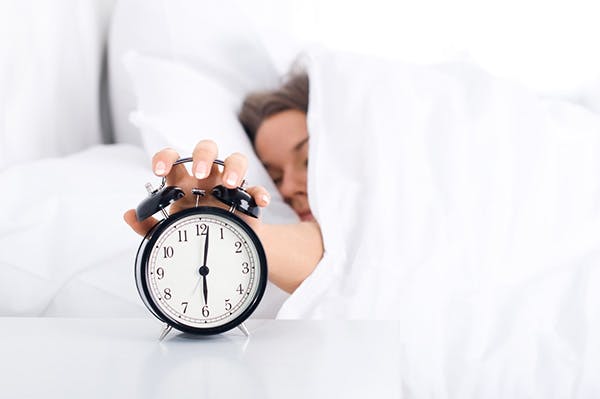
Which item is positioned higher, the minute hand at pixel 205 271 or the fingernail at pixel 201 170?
the fingernail at pixel 201 170

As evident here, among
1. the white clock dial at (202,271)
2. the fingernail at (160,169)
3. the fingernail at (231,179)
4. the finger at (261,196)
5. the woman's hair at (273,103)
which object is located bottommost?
the woman's hair at (273,103)

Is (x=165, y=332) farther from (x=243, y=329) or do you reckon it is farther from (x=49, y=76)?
(x=49, y=76)

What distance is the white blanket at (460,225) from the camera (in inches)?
48.0

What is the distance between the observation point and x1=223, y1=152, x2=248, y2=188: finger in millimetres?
917

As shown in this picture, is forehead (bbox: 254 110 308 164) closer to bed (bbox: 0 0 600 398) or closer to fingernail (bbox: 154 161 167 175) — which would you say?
bed (bbox: 0 0 600 398)

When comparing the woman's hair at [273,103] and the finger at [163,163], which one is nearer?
the finger at [163,163]

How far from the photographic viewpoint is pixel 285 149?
1.79 meters

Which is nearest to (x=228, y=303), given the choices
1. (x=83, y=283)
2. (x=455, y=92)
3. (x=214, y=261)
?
(x=214, y=261)

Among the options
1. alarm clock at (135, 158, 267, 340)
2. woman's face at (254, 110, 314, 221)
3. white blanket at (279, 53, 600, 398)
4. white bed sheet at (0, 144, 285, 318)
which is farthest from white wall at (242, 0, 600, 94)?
alarm clock at (135, 158, 267, 340)

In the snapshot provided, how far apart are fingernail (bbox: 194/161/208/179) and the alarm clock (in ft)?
0.09

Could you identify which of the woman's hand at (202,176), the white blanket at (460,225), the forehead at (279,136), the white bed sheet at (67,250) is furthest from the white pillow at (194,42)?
the woman's hand at (202,176)

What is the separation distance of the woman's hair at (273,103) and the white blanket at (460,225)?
0.71 ft

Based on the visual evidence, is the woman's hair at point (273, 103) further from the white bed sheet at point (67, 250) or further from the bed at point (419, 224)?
the white bed sheet at point (67, 250)

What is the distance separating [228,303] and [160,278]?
8cm
